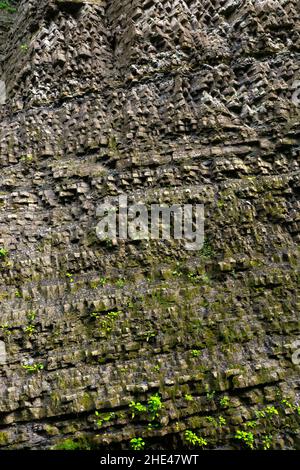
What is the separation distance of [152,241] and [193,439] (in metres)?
3.20

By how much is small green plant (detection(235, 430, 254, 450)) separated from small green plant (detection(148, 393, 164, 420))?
1.15 metres

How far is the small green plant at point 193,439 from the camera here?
5.52 m

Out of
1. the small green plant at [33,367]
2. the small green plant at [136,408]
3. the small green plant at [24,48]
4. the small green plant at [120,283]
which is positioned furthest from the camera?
the small green plant at [24,48]

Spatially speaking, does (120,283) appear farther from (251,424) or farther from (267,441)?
(267,441)

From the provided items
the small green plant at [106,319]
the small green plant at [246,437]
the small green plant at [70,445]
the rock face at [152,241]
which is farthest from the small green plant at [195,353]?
the small green plant at [70,445]

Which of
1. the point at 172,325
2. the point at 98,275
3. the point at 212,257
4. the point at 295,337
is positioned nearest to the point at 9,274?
the point at 98,275

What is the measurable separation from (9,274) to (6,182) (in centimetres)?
190

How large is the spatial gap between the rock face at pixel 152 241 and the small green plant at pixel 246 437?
0.02 metres

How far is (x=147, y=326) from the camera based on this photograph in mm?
6293

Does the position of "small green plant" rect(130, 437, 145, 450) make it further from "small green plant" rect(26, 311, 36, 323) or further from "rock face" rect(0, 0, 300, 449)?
"small green plant" rect(26, 311, 36, 323)

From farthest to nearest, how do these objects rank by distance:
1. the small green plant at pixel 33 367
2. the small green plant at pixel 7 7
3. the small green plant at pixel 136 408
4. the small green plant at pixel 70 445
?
the small green plant at pixel 7 7, the small green plant at pixel 33 367, the small green plant at pixel 136 408, the small green plant at pixel 70 445

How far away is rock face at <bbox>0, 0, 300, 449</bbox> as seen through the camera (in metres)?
5.74

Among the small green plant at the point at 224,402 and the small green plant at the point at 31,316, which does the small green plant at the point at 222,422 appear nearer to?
the small green plant at the point at 224,402

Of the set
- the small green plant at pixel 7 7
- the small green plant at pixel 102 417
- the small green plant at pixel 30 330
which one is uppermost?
the small green plant at pixel 7 7
